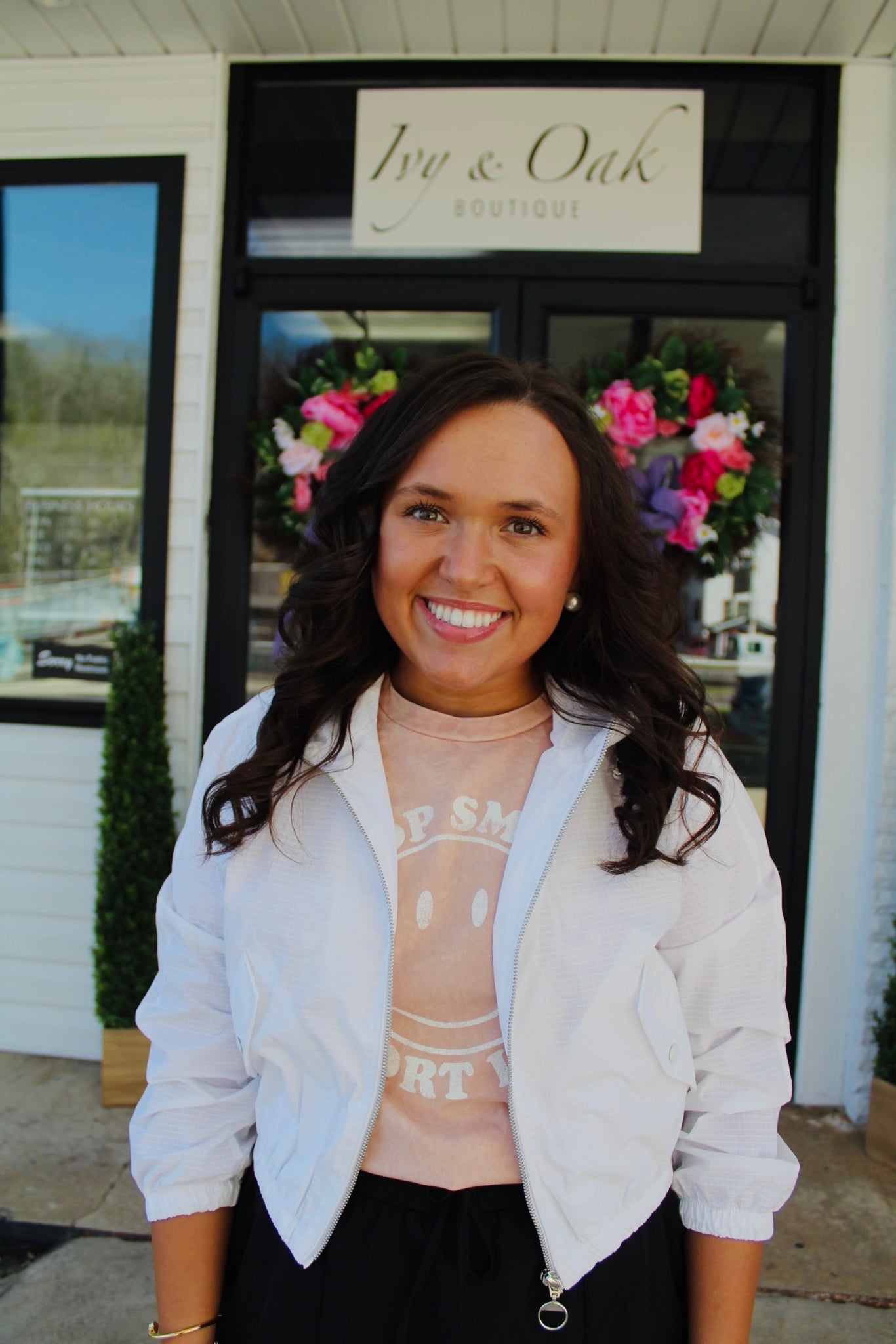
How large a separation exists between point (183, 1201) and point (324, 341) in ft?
10.3

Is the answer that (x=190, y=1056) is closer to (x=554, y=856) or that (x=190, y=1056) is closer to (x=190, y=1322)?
(x=190, y=1322)

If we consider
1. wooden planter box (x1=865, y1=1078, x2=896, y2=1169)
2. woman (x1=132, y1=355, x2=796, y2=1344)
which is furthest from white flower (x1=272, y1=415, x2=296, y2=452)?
wooden planter box (x1=865, y1=1078, x2=896, y2=1169)

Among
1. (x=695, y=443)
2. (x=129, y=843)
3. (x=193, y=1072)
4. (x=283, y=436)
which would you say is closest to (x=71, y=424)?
(x=283, y=436)

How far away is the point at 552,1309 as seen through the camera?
1138 millimetres

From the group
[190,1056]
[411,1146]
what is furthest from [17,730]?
[411,1146]

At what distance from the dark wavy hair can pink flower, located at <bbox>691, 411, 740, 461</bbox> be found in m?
2.01

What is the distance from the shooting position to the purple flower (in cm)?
336

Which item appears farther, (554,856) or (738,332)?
(738,332)

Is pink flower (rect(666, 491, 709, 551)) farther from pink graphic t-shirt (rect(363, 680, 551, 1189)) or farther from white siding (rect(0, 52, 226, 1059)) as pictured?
pink graphic t-shirt (rect(363, 680, 551, 1189))

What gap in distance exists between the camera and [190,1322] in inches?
49.7

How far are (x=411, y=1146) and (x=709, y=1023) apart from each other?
1.32ft

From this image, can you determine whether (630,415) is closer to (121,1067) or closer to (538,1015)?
(538,1015)

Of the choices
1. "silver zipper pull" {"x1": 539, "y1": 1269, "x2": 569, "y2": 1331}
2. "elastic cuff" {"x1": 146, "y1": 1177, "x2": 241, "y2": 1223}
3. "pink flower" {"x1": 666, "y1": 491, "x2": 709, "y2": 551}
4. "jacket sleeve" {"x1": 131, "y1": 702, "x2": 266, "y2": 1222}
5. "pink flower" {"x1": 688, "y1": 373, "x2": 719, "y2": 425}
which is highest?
"pink flower" {"x1": 688, "y1": 373, "x2": 719, "y2": 425}

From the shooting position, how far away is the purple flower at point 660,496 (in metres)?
3.36
